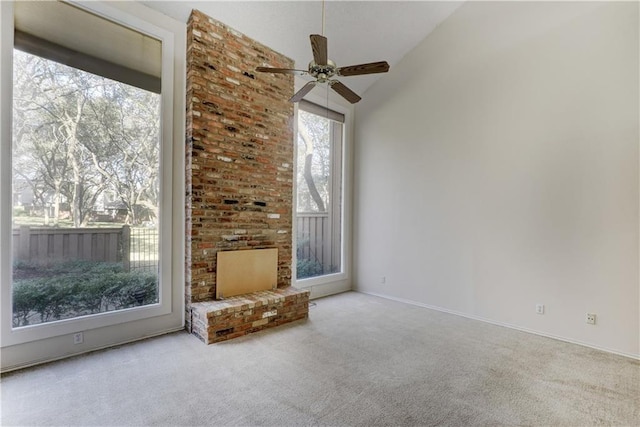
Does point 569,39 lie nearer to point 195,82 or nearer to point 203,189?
point 195,82

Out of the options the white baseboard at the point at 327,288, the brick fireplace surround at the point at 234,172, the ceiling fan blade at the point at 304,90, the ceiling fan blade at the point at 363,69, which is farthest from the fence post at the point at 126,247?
the ceiling fan blade at the point at 363,69

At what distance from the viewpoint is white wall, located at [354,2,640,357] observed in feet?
10.3

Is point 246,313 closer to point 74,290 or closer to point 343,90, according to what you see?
point 74,290

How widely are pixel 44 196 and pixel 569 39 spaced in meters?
5.55

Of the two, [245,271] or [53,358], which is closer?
[53,358]

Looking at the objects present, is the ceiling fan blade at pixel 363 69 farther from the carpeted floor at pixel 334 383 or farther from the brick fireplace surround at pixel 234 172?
the carpeted floor at pixel 334 383

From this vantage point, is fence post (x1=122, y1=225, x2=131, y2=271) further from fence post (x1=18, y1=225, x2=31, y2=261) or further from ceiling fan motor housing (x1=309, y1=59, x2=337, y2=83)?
ceiling fan motor housing (x1=309, y1=59, x2=337, y2=83)

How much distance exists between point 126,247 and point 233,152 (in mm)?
1590

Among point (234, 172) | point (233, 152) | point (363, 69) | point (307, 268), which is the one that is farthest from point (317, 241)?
point (363, 69)

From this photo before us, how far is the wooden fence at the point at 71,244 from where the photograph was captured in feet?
8.75

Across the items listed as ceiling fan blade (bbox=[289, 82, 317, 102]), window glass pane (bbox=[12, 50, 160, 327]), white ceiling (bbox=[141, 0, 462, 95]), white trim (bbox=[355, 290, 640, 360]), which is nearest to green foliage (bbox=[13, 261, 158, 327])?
window glass pane (bbox=[12, 50, 160, 327])

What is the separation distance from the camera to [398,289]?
495 cm

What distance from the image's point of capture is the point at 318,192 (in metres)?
5.18

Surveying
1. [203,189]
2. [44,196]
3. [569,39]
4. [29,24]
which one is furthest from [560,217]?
[29,24]
